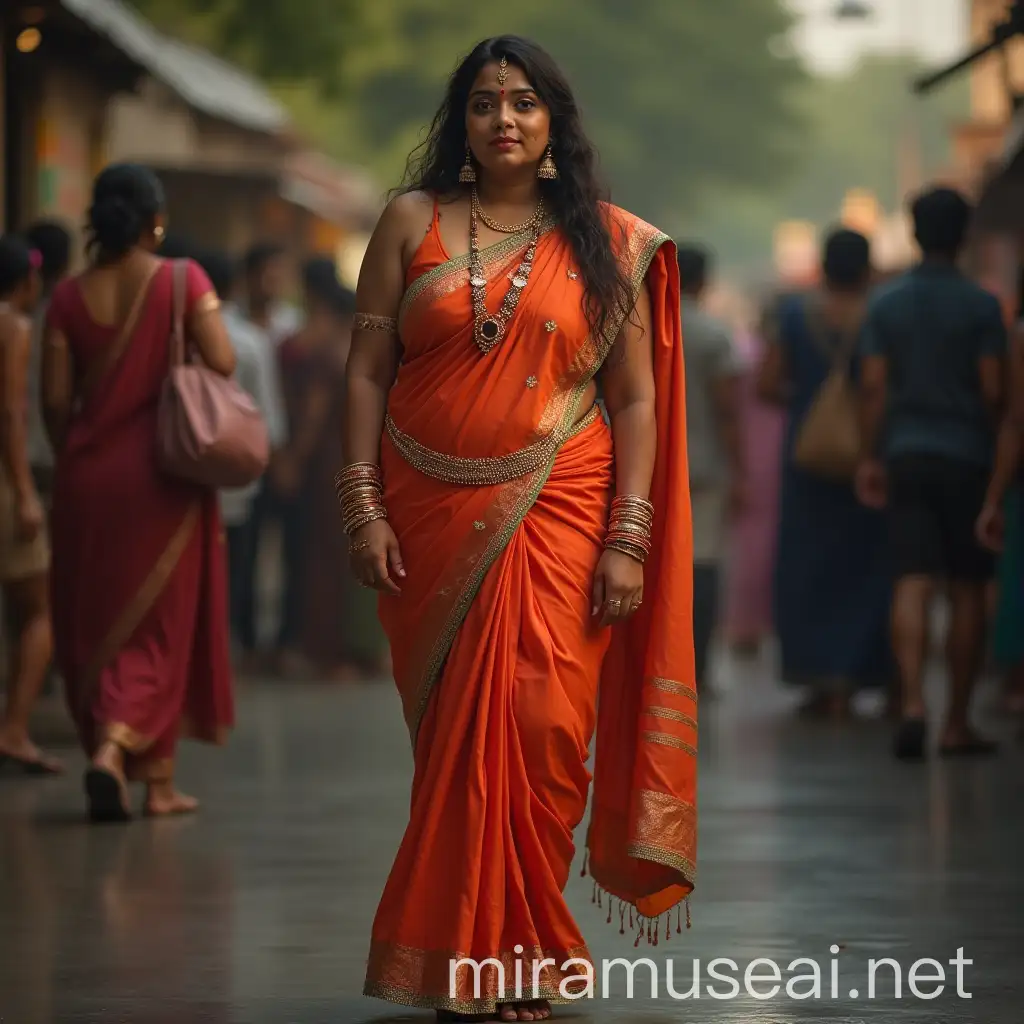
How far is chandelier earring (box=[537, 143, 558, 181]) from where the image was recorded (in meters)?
6.29

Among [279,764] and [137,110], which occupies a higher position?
Answer: [137,110]

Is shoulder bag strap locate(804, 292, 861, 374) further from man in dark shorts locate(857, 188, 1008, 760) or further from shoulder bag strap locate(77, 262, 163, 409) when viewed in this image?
shoulder bag strap locate(77, 262, 163, 409)

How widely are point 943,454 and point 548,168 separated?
16.2ft

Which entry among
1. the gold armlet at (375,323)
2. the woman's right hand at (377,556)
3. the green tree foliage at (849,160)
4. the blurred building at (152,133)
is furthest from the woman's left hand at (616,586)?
the green tree foliage at (849,160)

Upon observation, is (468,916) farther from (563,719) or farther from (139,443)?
(139,443)

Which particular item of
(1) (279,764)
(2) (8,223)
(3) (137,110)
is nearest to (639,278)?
(1) (279,764)

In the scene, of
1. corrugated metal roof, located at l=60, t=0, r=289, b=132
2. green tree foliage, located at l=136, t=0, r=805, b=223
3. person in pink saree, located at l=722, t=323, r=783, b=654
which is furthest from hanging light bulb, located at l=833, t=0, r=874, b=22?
person in pink saree, located at l=722, t=323, r=783, b=654

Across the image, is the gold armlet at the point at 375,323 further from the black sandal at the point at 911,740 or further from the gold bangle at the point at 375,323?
the black sandal at the point at 911,740

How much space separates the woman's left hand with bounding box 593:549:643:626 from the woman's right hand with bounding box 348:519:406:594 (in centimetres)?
44

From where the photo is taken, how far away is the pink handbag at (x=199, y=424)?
29.8 feet

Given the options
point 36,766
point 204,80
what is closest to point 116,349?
point 36,766

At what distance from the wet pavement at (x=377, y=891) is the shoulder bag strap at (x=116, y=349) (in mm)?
1423

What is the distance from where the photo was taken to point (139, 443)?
932cm

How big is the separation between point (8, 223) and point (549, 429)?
35.2 feet
